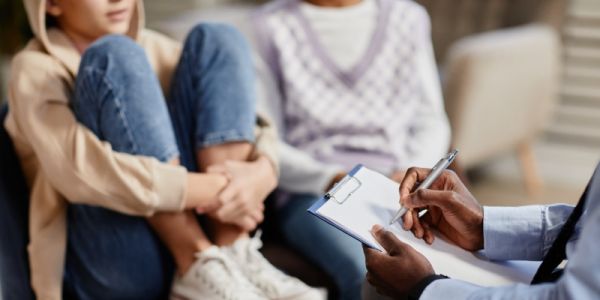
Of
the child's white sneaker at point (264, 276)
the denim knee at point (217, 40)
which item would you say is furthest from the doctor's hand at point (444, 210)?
the denim knee at point (217, 40)

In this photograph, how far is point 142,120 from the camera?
802mm

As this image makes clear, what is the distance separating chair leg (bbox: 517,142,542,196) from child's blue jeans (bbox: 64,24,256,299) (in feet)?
4.05

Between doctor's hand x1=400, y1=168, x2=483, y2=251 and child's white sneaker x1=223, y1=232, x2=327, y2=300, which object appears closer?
doctor's hand x1=400, y1=168, x2=483, y2=251

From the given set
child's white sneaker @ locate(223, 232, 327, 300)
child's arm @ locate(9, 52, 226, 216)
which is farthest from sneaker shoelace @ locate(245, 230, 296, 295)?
child's arm @ locate(9, 52, 226, 216)

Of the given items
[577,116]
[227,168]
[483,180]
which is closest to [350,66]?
[227,168]

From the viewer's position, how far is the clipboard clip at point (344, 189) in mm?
638

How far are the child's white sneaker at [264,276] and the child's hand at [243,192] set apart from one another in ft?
0.09

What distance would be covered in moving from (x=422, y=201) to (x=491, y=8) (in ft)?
5.14

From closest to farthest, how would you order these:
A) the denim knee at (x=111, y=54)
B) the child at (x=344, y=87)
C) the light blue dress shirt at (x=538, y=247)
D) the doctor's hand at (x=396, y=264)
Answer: the light blue dress shirt at (x=538, y=247) < the doctor's hand at (x=396, y=264) < the denim knee at (x=111, y=54) < the child at (x=344, y=87)

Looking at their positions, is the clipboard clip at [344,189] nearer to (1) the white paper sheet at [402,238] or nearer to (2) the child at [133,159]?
(1) the white paper sheet at [402,238]

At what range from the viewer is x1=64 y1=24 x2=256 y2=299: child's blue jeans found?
2.63ft

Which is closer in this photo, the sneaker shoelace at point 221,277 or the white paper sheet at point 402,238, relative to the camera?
the white paper sheet at point 402,238

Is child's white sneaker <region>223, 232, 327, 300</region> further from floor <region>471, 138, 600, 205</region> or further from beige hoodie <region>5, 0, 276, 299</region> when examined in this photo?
floor <region>471, 138, 600, 205</region>

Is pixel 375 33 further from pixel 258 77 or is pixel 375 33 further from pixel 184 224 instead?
pixel 184 224
